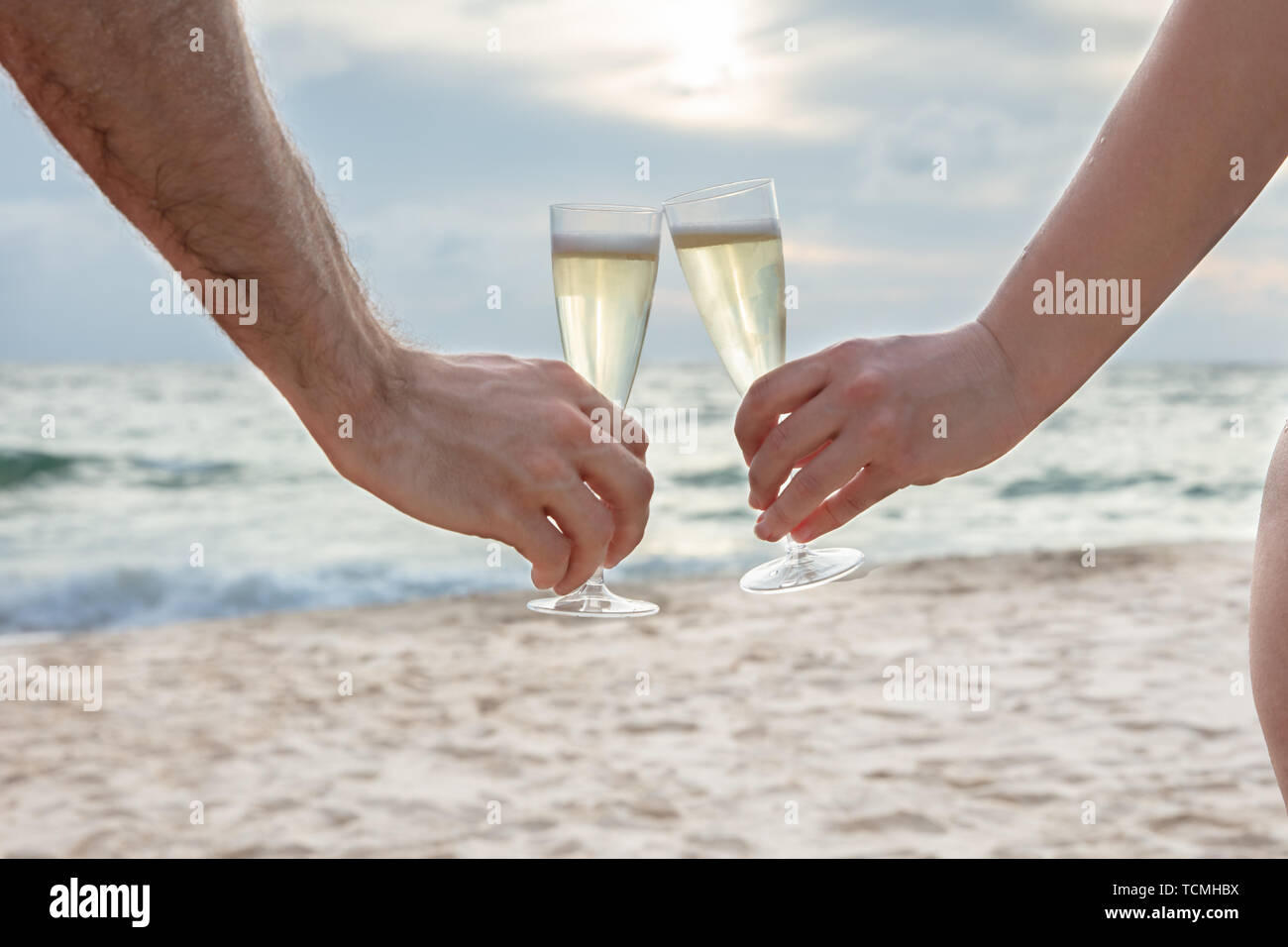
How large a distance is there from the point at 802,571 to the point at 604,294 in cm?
55

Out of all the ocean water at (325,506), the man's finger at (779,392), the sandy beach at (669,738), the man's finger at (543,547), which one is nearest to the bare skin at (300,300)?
the man's finger at (543,547)

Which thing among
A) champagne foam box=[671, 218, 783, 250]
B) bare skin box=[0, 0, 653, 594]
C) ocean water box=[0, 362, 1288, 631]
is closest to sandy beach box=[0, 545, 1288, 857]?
ocean water box=[0, 362, 1288, 631]

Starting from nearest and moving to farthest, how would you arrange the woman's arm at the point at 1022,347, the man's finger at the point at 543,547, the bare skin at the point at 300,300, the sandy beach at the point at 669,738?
1. the bare skin at the point at 300,300
2. the woman's arm at the point at 1022,347
3. the man's finger at the point at 543,547
4. the sandy beach at the point at 669,738

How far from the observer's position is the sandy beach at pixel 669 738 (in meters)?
4.26

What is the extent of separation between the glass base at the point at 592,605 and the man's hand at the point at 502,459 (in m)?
0.03

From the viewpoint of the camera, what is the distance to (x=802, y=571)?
187cm

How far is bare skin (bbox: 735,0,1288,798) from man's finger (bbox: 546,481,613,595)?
0.25m

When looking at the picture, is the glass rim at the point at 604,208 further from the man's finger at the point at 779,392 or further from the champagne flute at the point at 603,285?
the man's finger at the point at 779,392

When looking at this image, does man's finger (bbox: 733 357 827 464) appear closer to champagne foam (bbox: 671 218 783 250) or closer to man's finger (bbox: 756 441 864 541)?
man's finger (bbox: 756 441 864 541)

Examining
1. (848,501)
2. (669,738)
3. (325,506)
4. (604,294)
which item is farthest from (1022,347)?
(325,506)

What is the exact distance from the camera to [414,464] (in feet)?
5.82

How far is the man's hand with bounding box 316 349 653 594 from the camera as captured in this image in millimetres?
1764

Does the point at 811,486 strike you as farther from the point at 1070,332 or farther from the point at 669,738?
the point at 669,738
